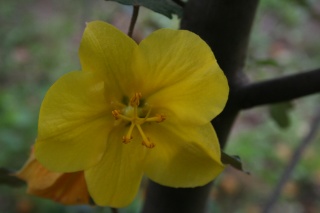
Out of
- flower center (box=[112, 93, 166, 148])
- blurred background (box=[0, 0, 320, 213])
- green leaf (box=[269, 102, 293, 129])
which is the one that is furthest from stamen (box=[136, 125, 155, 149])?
blurred background (box=[0, 0, 320, 213])

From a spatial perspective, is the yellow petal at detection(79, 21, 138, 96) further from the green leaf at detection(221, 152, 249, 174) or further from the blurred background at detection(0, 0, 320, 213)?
the blurred background at detection(0, 0, 320, 213)

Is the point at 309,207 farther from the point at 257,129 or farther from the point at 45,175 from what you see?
the point at 45,175

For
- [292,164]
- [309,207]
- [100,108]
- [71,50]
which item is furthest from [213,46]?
[71,50]

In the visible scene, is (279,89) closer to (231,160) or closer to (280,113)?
(231,160)

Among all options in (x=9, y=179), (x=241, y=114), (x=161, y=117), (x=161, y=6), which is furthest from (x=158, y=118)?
(x=241, y=114)

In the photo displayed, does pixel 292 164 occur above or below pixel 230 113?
below

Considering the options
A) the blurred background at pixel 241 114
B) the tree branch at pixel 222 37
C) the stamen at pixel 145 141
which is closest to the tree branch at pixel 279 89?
the tree branch at pixel 222 37
